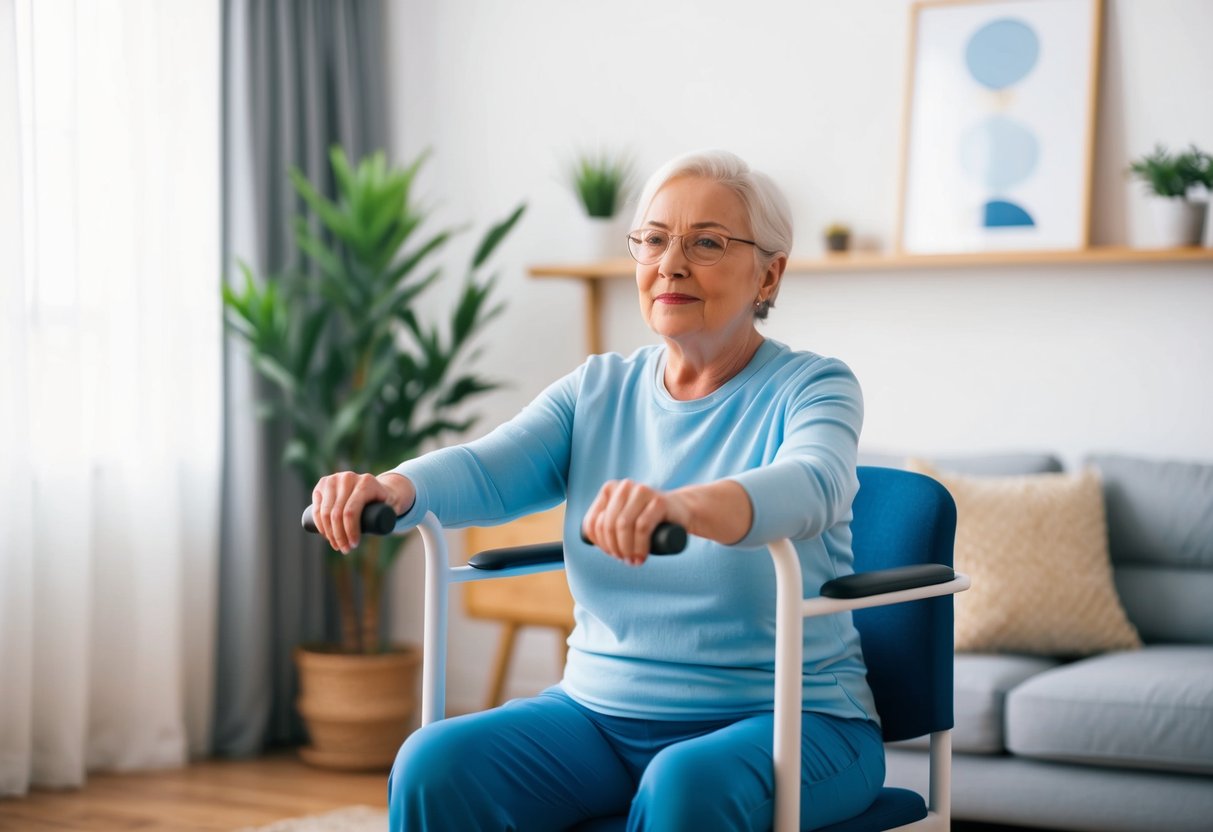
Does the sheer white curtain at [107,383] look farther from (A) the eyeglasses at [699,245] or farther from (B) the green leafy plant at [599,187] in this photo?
(A) the eyeglasses at [699,245]

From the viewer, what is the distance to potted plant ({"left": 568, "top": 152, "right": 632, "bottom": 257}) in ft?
12.6

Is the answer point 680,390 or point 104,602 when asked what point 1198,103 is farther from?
point 104,602

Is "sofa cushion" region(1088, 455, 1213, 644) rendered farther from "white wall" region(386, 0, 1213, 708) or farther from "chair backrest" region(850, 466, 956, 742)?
"chair backrest" region(850, 466, 956, 742)

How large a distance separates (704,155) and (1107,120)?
2.00 m

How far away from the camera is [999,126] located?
3480 mm

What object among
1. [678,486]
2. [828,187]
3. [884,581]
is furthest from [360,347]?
[884,581]

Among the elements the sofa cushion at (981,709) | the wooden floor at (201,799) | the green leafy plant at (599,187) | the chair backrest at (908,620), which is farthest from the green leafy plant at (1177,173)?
the chair backrest at (908,620)

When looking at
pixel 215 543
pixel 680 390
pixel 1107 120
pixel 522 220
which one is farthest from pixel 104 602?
pixel 1107 120

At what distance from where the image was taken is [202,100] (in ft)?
12.0

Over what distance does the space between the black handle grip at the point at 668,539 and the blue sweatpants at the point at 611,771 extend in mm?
245

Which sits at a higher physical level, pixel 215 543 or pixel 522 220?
pixel 522 220

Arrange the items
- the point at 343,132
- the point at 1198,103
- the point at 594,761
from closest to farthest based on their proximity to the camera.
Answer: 1. the point at 594,761
2. the point at 1198,103
3. the point at 343,132

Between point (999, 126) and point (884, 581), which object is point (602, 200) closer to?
point (999, 126)

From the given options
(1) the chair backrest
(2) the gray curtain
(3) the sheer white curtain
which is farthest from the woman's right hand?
(2) the gray curtain
